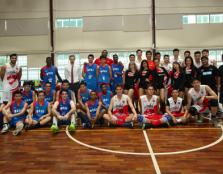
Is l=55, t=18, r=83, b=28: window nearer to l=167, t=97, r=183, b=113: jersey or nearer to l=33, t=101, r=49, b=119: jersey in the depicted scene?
l=33, t=101, r=49, b=119: jersey

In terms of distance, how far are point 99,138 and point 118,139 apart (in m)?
0.40

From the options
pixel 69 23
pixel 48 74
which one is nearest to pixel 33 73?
pixel 69 23

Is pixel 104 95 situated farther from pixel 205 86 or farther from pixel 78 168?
pixel 78 168

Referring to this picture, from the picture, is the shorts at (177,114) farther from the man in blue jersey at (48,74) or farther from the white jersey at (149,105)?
the man in blue jersey at (48,74)

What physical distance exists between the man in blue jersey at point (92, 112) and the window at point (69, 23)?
714 centimetres

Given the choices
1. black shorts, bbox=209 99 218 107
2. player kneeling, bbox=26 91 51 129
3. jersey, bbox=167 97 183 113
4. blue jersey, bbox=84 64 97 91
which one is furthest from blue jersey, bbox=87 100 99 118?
black shorts, bbox=209 99 218 107

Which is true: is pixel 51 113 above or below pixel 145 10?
below

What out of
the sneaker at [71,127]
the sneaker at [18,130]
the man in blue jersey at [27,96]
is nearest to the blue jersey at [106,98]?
the sneaker at [71,127]

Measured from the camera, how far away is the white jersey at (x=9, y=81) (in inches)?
292

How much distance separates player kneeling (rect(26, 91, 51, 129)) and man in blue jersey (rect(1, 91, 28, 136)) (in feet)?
0.56

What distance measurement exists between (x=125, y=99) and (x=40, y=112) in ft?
6.75

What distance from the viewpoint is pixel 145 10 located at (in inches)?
525

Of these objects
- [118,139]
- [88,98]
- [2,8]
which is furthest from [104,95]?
[2,8]

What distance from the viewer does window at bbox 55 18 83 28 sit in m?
13.5
